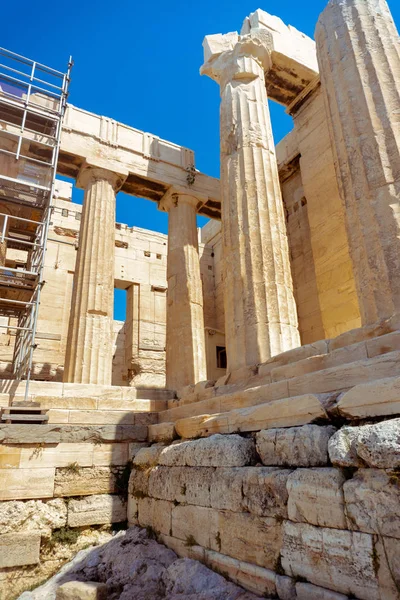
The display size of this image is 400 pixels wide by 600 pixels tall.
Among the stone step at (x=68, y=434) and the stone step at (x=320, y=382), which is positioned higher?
the stone step at (x=320, y=382)

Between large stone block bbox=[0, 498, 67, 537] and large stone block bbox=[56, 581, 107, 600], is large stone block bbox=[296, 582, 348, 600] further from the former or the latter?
large stone block bbox=[0, 498, 67, 537]

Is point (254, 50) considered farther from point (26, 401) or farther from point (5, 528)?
point (5, 528)

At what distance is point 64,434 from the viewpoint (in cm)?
692

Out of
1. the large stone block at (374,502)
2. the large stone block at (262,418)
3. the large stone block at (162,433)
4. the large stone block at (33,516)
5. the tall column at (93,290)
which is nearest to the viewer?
the large stone block at (374,502)

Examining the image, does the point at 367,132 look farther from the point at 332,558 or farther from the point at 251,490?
the point at 332,558

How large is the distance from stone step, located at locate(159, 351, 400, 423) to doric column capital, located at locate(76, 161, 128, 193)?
794 cm

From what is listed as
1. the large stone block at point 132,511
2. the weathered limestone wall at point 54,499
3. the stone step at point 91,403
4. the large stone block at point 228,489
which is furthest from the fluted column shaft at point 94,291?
the large stone block at point 228,489

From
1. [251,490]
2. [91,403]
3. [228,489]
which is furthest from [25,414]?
[251,490]

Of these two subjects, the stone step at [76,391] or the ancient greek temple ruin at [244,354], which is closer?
the ancient greek temple ruin at [244,354]

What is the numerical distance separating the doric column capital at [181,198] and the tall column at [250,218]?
3.76 m

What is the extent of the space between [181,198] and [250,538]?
35.6ft

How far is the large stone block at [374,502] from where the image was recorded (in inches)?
112

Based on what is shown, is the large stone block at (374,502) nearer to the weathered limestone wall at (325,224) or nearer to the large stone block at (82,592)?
the large stone block at (82,592)

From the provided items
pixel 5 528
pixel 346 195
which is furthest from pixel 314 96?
pixel 5 528
